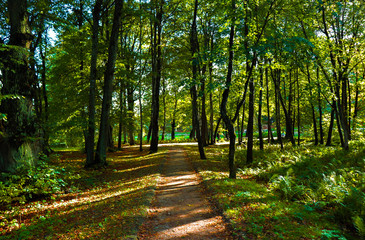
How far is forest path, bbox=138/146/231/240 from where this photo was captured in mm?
4555

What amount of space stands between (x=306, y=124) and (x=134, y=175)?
2761cm

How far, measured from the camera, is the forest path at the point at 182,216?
14.9 ft

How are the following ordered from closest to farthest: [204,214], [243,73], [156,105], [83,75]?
[204,214] < [243,73] < [83,75] < [156,105]

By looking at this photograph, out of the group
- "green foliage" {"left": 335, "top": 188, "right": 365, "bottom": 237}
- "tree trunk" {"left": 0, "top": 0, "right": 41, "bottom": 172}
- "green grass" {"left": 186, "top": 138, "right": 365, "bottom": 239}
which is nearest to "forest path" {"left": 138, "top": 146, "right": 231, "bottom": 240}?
"green grass" {"left": 186, "top": 138, "right": 365, "bottom": 239}

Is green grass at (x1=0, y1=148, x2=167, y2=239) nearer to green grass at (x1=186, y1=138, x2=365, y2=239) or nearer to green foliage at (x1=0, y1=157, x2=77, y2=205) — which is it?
green foliage at (x1=0, y1=157, x2=77, y2=205)

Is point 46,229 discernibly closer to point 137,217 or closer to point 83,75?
point 137,217

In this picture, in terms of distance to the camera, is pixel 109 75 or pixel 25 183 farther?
pixel 109 75

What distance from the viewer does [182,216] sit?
5.47 metres

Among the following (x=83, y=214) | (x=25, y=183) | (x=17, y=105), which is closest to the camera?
(x=83, y=214)

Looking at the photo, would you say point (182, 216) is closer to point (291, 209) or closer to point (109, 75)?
point (291, 209)

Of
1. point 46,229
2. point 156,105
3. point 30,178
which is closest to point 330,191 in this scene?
point 46,229

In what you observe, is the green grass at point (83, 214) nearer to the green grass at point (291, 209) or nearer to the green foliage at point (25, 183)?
the green foliage at point (25, 183)

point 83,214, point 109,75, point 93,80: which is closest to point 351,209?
point 83,214

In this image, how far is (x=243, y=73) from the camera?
9586 mm
